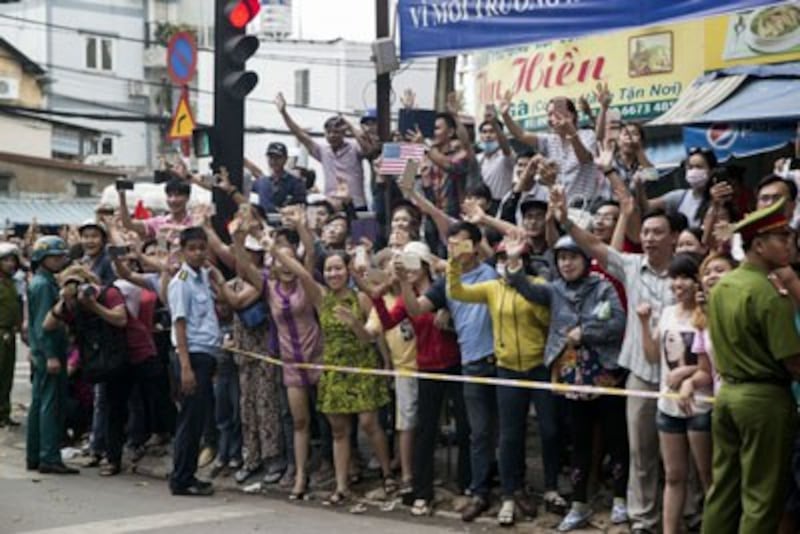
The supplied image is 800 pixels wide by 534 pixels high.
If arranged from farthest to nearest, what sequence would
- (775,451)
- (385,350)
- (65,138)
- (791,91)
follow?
(65,138) → (791,91) → (385,350) → (775,451)

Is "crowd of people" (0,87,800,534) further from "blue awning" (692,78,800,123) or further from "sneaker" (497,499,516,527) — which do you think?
"blue awning" (692,78,800,123)

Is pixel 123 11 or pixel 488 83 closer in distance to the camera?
pixel 488 83

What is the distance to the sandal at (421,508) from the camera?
971 centimetres

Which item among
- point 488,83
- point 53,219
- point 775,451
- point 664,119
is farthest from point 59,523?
point 53,219

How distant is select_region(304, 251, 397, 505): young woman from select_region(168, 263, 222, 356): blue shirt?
1.00 metres

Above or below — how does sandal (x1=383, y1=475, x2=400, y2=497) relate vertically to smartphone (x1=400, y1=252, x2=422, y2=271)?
below

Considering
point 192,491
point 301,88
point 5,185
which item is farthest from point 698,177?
point 301,88

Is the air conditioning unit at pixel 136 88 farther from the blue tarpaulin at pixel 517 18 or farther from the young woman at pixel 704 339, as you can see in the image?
the young woman at pixel 704 339

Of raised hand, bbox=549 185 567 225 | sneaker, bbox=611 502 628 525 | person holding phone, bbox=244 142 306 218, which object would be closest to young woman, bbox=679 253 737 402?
raised hand, bbox=549 185 567 225

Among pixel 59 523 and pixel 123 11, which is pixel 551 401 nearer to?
pixel 59 523

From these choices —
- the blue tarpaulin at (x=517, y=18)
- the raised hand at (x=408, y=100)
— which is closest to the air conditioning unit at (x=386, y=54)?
the raised hand at (x=408, y=100)

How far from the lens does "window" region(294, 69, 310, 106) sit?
52.9 metres

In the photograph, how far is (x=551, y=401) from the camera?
30.0ft

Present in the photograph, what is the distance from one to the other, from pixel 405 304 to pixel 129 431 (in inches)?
160
